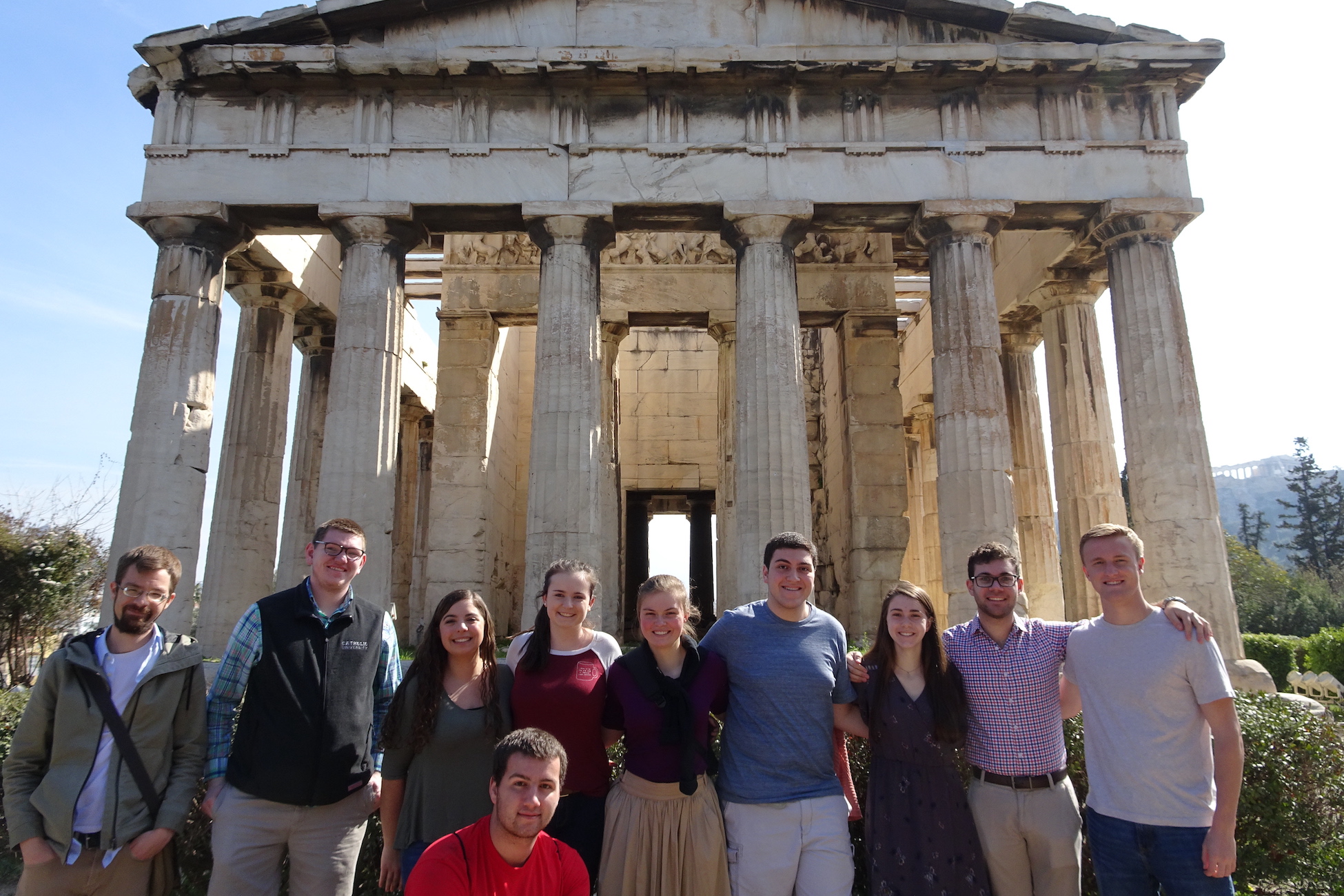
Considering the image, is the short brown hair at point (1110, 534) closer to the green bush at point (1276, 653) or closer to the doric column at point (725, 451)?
the doric column at point (725, 451)

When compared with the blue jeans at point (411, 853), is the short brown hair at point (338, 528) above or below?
above

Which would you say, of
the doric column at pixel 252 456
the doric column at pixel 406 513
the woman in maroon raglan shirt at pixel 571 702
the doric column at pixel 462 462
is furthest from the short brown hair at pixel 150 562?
the doric column at pixel 406 513

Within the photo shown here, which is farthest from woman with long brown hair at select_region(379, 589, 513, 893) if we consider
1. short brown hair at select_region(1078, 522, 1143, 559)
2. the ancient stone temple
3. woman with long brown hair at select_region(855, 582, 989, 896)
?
the ancient stone temple

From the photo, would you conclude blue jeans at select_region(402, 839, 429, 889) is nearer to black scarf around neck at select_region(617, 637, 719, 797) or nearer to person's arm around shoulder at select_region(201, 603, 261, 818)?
person's arm around shoulder at select_region(201, 603, 261, 818)

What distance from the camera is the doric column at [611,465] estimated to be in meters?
17.4

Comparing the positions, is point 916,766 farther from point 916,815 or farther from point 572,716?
point 572,716

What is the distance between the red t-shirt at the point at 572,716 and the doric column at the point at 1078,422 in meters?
13.9

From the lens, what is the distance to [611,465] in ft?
60.0

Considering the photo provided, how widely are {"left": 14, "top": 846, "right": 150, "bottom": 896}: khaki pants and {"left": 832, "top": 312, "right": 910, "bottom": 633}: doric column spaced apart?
1396cm

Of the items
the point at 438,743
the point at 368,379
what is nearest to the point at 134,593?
the point at 438,743

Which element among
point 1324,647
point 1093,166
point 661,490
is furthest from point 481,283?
point 1324,647

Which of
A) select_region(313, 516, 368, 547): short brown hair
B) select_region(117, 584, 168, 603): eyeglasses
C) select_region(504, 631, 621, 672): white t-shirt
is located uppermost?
select_region(313, 516, 368, 547): short brown hair

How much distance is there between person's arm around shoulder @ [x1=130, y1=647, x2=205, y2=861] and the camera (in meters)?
4.64

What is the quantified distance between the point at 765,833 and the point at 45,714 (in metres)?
3.90
